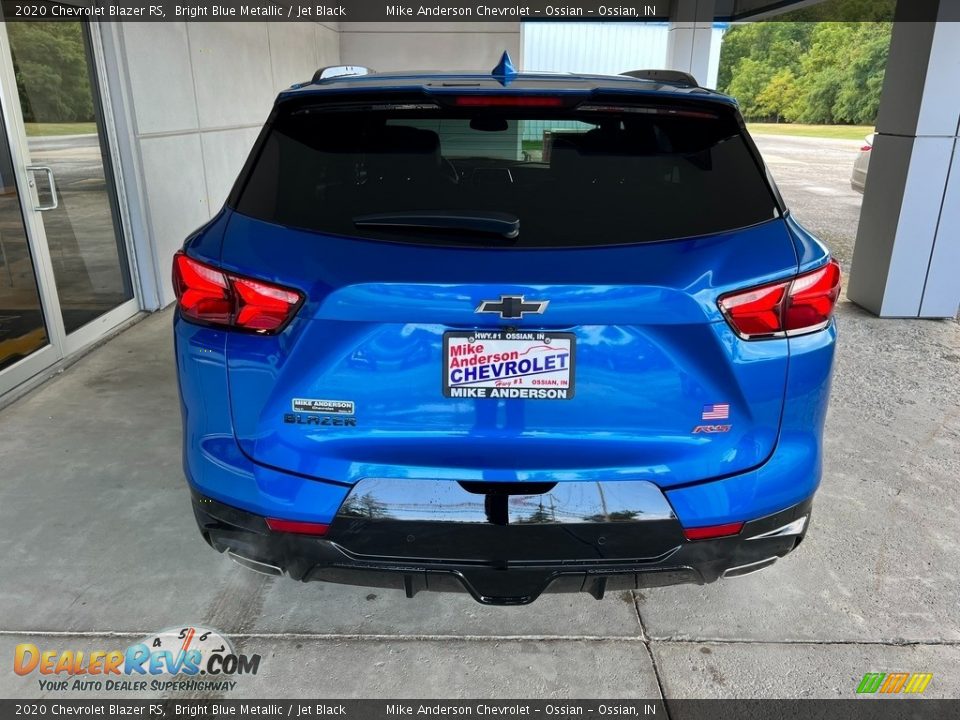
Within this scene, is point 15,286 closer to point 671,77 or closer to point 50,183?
point 50,183

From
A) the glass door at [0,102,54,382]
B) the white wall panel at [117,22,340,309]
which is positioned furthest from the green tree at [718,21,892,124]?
the glass door at [0,102,54,382]

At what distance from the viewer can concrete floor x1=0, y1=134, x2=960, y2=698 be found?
224 centimetres

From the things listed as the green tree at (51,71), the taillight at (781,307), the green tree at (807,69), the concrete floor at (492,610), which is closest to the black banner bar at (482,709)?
the concrete floor at (492,610)

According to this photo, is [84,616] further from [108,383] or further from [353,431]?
[108,383]

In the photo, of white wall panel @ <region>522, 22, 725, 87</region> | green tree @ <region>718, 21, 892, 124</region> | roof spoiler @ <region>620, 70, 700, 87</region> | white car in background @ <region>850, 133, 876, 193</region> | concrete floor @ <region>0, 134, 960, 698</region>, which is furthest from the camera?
green tree @ <region>718, 21, 892, 124</region>

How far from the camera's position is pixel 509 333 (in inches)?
66.9

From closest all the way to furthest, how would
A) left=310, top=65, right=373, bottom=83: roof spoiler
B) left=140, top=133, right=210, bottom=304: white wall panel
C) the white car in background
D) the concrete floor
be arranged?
the concrete floor
left=310, top=65, right=373, bottom=83: roof spoiler
left=140, top=133, right=210, bottom=304: white wall panel
the white car in background

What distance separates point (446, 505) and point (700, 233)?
3.08ft

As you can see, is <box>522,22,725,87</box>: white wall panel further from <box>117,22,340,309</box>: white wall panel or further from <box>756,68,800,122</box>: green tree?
<box>756,68,800,122</box>: green tree

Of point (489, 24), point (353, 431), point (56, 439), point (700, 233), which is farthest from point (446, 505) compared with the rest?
point (489, 24)

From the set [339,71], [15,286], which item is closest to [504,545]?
[339,71]

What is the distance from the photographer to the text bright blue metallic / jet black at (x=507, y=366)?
5.60ft

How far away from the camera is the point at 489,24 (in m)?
13.9

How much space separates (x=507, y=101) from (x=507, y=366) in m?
0.78
